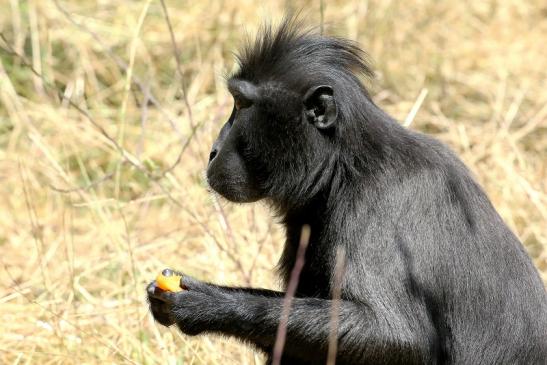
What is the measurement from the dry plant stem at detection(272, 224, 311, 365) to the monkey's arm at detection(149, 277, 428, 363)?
6 cm

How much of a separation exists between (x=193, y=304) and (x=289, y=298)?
25.3 inches

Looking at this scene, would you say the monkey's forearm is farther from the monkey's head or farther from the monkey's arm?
the monkey's head

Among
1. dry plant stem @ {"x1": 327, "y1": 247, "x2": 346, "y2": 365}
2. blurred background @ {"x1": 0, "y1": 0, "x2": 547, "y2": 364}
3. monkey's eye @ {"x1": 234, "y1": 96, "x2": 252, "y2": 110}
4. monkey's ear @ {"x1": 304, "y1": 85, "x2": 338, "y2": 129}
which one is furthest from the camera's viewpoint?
blurred background @ {"x1": 0, "y1": 0, "x2": 547, "y2": 364}

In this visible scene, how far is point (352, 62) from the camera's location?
15.0ft

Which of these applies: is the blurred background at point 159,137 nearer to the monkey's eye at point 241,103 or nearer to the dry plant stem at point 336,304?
the monkey's eye at point 241,103

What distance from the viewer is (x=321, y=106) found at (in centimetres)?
439

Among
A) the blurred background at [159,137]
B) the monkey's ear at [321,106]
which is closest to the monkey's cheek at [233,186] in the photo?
the monkey's ear at [321,106]

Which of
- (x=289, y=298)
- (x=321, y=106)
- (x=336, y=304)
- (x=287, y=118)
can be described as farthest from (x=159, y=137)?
(x=289, y=298)

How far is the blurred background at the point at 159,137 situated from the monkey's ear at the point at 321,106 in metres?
1.21

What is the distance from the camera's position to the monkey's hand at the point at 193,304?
13.7ft

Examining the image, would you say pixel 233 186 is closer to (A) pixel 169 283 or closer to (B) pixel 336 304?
(A) pixel 169 283

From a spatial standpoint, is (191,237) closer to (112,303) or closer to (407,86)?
(112,303)

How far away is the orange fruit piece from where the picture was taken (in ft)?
14.1

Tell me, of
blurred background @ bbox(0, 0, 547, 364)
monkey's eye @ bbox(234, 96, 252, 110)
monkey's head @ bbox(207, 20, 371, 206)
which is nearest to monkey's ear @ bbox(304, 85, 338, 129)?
monkey's head @ bbox(207, 20, 371, 206)
